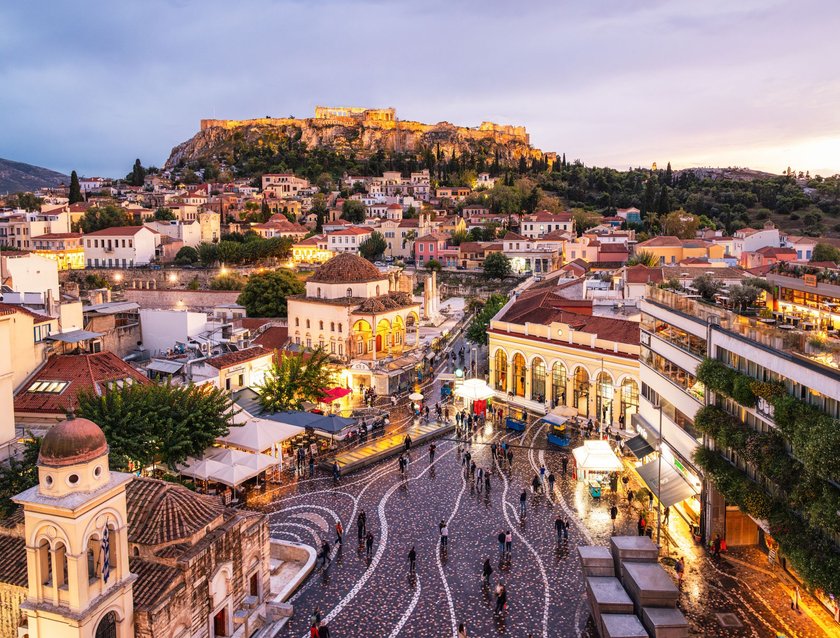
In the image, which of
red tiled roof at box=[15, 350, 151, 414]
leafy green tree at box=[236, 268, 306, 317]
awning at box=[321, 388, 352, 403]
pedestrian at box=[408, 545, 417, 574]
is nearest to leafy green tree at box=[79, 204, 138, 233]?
leafy green tree at box=[236, 268, 306, 317]

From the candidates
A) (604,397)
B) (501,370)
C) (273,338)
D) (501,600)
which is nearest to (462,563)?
(501,600)

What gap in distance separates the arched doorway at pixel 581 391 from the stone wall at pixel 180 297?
4137 cm

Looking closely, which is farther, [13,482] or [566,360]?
[566,360]

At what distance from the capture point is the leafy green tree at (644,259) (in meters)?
60.6

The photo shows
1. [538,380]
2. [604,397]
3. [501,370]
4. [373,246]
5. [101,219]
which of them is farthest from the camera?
[101,219]

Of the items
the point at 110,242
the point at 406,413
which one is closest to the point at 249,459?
the point at 406,413

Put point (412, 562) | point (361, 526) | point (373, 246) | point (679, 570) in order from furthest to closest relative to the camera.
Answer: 1. point (373, 246)
2. point (361, 526)
3. point (412, 562)
4. point (679, 570)

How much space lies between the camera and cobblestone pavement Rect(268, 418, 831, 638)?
1593cm

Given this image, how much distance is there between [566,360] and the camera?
110 ft

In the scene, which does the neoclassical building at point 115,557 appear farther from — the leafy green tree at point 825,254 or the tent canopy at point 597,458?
the leafy green tree at point 825,254

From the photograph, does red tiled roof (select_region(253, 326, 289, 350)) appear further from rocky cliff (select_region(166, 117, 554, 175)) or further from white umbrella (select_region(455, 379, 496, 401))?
rocky cliff (select_region(166, 117, 554, 175))

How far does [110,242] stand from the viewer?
87.3 metres

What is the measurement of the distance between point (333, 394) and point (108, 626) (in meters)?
21.6

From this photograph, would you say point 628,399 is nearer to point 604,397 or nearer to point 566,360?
point 604,397
